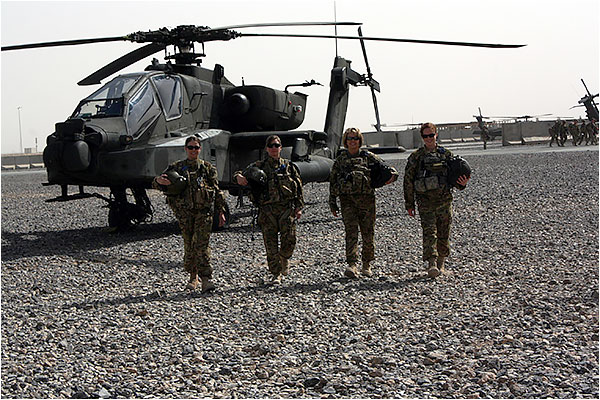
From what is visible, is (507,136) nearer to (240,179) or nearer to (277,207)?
(277,207)

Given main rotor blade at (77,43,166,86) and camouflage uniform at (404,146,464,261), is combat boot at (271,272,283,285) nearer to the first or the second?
camouflage uniform at (404,146,464,261)

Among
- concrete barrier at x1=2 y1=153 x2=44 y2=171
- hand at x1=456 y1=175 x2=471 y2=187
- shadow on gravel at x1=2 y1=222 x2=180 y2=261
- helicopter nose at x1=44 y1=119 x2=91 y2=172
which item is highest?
helicopter nose at x1=44 y1=119 x2=91 y2=172

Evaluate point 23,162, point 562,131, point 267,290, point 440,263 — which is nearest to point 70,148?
point 267,290

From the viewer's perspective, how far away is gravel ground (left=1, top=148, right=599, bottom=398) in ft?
14.3

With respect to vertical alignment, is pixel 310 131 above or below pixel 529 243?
above

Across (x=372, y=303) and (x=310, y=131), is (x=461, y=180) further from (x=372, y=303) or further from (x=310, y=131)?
(x=310, y=131)

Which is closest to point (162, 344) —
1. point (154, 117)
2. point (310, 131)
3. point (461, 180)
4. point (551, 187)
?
point (461, 180)

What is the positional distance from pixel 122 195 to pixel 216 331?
612 cm

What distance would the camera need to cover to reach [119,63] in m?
11.6

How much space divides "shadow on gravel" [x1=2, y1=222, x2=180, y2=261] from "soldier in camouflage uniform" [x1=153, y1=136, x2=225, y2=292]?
3.29 m

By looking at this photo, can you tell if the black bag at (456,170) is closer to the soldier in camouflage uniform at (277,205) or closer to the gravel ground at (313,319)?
the gravel ground at (313,319)

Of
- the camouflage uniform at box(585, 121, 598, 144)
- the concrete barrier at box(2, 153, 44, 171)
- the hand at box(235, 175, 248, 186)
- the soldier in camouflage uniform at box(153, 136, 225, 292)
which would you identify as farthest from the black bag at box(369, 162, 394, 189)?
the concrete barrier at box(2, 153, 44, 171)

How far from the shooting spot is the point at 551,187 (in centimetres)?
1491

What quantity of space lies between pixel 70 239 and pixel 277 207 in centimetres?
512
